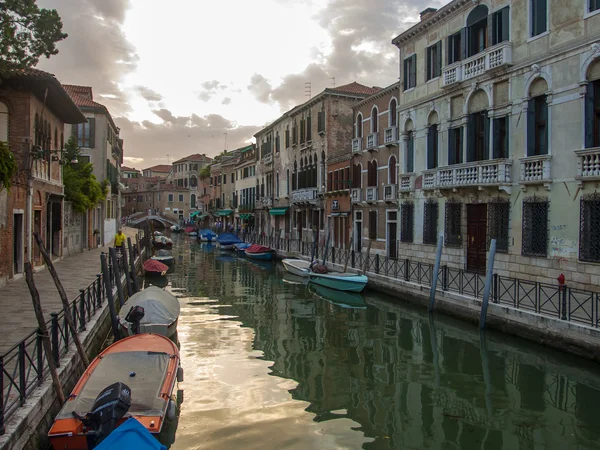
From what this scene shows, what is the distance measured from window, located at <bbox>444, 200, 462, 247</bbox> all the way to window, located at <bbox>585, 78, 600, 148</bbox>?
5.82 meters

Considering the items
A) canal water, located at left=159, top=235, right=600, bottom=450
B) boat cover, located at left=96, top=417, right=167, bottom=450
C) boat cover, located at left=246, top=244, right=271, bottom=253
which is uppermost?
boat cover, located at left=246, top=244, right=271, bottom=253

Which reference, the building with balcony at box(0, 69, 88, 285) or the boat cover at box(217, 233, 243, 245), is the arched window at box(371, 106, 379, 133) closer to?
the building with balcony at box(0, 69, 88, 285)

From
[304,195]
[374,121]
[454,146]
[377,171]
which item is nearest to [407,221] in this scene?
[454,146]

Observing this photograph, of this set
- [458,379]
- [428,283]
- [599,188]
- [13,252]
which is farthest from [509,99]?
[13,252]

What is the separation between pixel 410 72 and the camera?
2228 centimetres

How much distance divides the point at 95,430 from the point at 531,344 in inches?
372

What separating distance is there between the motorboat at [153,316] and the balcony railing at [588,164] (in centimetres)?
1114

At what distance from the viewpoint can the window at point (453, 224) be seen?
19.0 meters

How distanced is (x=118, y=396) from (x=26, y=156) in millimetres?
12956

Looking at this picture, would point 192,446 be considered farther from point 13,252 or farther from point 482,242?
point 482,242

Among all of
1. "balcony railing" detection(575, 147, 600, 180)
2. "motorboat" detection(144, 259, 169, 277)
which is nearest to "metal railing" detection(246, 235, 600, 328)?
"balcony railing" detection(575, 147, 600, 180)

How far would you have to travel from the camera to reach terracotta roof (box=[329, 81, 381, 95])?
107 feet

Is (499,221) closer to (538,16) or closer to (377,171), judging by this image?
(538,16)

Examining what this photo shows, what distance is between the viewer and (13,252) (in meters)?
15.8
